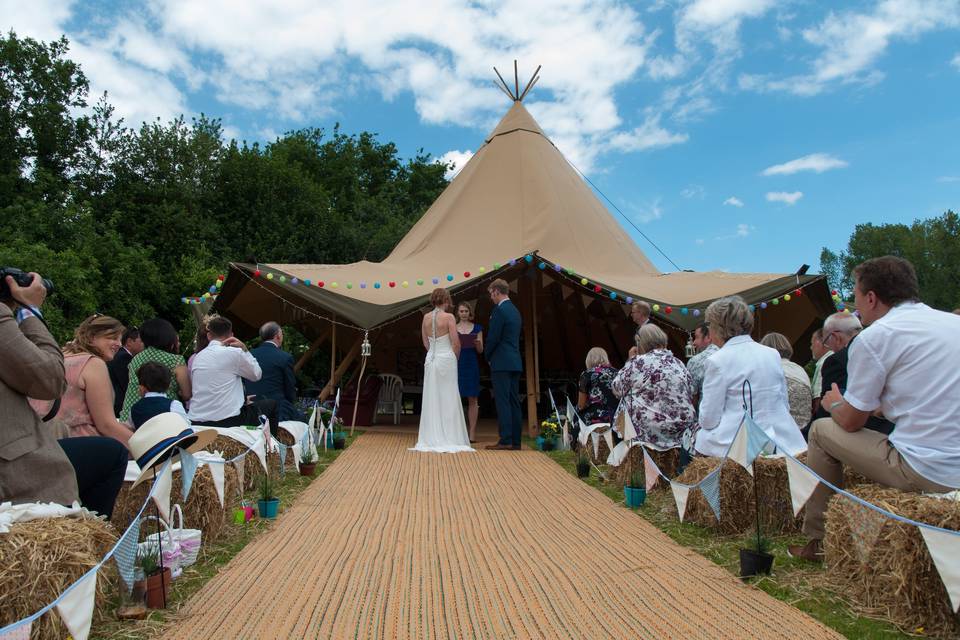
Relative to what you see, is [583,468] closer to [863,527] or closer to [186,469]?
[863,527]

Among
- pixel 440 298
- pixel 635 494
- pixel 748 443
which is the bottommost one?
pixel 635 494

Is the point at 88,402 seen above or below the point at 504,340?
below

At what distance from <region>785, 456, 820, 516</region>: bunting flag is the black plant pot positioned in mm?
223

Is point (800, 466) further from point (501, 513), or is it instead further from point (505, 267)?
point (505, 267)

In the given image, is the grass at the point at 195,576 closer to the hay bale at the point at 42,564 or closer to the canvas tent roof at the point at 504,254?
the hay bale at the point at 42,564

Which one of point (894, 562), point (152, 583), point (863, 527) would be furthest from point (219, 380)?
point (894, 562)

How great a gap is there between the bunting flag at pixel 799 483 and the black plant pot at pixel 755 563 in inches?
8.8

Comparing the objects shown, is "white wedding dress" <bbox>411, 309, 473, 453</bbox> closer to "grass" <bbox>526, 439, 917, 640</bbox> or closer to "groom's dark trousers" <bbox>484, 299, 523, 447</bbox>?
"groom's dark trousers" <bbox>484, 299, 523, 447</bbox>

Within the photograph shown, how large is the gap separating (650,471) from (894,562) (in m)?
2.14

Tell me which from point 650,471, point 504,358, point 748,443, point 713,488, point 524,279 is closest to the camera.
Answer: point 748,443

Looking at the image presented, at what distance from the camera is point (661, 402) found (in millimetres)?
4648

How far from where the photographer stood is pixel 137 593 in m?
2.44

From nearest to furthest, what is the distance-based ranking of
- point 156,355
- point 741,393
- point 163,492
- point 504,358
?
point 163,492 → point 741,393 → point 156,355 → point 504,358

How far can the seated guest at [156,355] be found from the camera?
15.0 feet
